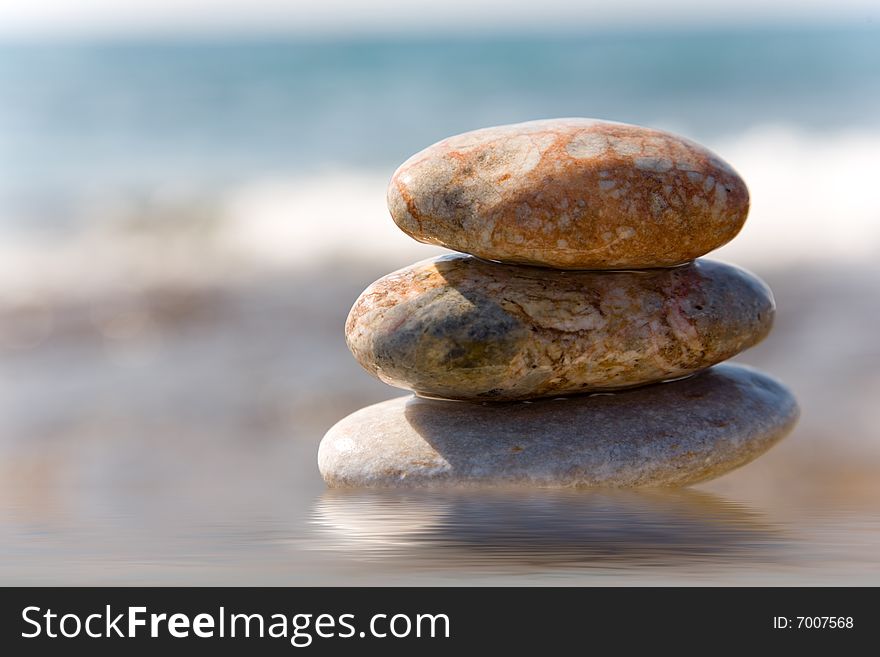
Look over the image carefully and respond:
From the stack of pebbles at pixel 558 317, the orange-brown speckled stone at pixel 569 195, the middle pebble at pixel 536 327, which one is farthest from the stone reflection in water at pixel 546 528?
the orange-brown speckled stone at pixel 569 195

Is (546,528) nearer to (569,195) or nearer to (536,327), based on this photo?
(536,327)

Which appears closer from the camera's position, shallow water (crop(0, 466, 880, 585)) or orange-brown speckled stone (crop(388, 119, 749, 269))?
shallow water (crop(0, 466, 880, 585))

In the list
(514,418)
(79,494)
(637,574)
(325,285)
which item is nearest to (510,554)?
(637,574)

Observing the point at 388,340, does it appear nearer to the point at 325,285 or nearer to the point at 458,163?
the point at 458,163

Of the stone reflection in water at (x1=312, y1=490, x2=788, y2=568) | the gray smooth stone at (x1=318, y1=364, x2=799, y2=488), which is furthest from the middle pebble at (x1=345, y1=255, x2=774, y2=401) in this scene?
the stone reflection in water at (x1=312, y1=490, x2=788, y2=568)

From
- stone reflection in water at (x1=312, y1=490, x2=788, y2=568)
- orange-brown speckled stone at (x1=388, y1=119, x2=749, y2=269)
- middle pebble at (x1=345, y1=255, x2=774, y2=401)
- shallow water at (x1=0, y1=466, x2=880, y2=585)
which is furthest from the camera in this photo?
middle pebble at (x1=345, y1=255, x2=774, y2=401)

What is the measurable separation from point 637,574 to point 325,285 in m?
7.63

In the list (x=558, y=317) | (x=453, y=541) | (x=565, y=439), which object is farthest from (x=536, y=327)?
(x=453, y=541)

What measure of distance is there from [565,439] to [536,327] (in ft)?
1.98

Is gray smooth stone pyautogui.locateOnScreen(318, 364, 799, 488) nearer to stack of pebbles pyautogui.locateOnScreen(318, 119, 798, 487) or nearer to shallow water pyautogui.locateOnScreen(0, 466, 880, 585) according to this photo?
stack of pebbles pyautogui.locateOnScreen(318, 119, 798, 487)

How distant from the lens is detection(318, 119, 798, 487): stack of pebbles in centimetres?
525

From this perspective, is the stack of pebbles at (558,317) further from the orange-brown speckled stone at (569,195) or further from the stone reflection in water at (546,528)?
the stone reflection in water at (546,528)

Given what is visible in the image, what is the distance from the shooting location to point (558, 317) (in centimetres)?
542

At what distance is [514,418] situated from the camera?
5.66 m
